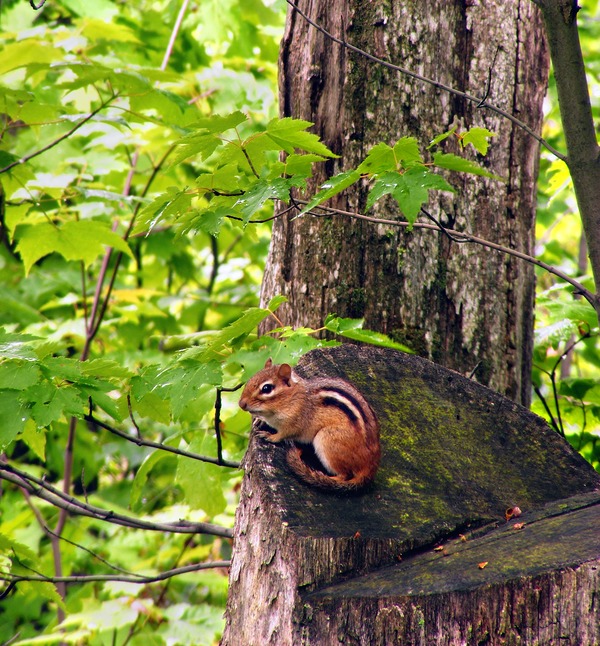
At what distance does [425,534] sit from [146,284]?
494 centimetres

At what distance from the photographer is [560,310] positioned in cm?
306

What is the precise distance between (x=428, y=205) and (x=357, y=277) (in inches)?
16.6

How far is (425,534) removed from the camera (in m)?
1.72

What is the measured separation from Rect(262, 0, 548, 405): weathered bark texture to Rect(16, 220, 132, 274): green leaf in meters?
0.96

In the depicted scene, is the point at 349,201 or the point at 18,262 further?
the point at 18,262

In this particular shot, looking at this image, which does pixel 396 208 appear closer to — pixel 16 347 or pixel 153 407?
pixel 153 407

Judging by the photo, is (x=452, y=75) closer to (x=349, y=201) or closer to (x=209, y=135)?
(x=349, y=201)

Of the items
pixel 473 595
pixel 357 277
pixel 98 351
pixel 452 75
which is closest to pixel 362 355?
pixel 357 277

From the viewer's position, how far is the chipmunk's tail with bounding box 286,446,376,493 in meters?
1.81

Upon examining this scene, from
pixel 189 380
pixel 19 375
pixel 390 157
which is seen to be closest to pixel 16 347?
pixel 19 375

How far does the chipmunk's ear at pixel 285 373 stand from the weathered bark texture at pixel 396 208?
343 millimetres

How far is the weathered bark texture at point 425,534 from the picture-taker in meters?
1.40

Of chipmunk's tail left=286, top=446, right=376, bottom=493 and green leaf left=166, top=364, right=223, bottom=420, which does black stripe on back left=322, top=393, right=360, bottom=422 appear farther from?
green leaf left=166, top=364, right=223, bottom=420

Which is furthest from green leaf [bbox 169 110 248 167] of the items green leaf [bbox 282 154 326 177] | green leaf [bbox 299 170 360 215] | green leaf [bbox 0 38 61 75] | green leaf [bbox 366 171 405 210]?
green leaf [bbox 0 38 61 75]
